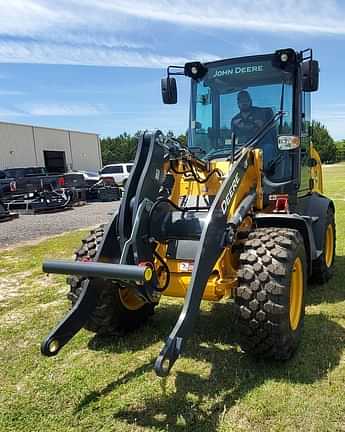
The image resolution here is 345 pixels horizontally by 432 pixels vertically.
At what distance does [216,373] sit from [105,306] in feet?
3.72

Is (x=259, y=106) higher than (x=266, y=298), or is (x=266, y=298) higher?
(x=259, y=106)

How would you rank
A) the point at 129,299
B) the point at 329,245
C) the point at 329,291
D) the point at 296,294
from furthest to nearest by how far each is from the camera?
the point at 329,245 < the point at 329,291 < the point at 129,299 < the point at 296,294

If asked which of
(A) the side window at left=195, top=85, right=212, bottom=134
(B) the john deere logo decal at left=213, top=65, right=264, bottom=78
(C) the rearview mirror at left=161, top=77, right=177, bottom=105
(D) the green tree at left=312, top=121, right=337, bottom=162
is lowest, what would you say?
(D) the green tree at left=312, top=121, right=337, bottom=162

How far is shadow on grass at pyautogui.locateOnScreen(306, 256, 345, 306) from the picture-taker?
5008mm

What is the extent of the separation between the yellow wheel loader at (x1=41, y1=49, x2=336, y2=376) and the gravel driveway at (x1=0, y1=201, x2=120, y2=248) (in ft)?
15.9

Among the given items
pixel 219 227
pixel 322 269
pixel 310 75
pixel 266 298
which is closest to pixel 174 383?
pixel 266 298

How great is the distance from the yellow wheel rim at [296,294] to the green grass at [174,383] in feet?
0.92

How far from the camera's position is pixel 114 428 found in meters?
2.79

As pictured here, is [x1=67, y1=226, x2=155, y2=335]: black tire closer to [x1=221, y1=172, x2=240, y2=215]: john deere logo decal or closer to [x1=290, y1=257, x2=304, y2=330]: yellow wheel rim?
[x1=221, y1=172, x2=240, y2=215]: john deere logo decal

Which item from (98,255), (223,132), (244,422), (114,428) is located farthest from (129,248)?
(223,132)

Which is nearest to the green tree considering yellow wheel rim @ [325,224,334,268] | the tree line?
the tree line

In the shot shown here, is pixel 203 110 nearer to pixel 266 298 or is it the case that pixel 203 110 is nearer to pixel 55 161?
pixel 266 298

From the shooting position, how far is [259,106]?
493cm

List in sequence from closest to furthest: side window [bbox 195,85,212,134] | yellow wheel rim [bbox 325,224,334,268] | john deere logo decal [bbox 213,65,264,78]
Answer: john deere logo decal [bbox 213,65,264,78], side window [bbox 195,85,212,134], yellow wheel rim [bbox 325,224,334,268]
